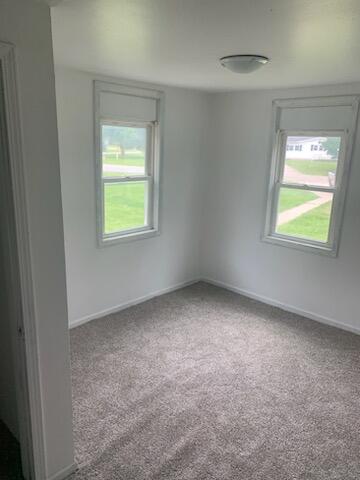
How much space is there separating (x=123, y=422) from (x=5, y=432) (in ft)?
2.49

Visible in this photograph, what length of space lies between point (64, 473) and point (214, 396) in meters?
1.17

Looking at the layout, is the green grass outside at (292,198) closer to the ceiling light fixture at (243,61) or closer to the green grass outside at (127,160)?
the green grass outside at (127,160)

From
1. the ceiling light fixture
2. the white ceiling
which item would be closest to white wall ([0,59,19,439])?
the white ceiling

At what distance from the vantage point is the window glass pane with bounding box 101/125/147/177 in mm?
3748

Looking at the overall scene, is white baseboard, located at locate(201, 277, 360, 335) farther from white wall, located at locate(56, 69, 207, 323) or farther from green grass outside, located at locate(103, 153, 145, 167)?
green grass outside, located at locate(103, 153, 145, 167)

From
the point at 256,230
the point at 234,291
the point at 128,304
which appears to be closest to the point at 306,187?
the point at 256,230

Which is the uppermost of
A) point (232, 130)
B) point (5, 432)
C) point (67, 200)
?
point (232, 130)

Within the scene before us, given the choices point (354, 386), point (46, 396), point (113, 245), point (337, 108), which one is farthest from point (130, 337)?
point (337, 108)

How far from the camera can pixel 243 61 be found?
2.41 m

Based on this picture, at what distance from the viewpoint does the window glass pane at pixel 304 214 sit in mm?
3973

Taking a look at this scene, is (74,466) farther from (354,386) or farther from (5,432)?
(354,386)

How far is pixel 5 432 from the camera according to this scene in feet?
8.04

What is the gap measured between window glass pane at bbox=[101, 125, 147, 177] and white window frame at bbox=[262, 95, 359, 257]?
1.45 metres

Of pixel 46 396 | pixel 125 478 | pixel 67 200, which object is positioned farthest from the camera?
pixel 67 200
